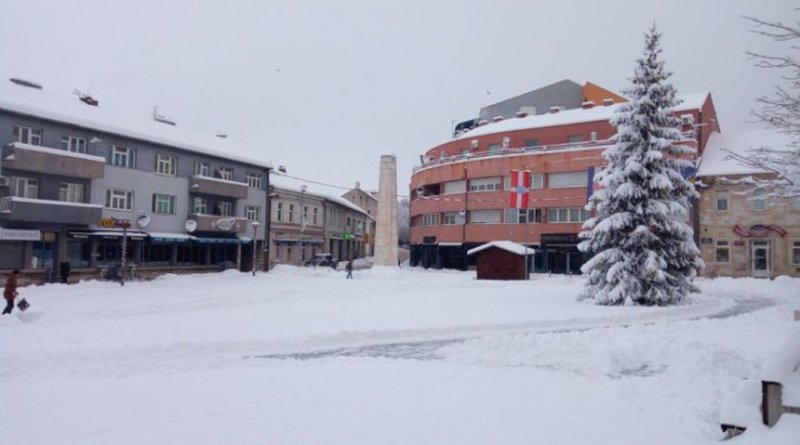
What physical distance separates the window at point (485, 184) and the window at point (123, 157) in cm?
2839

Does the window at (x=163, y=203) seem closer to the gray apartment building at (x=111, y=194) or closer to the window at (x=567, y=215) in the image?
the gray apartment building at (x=111, y=194)

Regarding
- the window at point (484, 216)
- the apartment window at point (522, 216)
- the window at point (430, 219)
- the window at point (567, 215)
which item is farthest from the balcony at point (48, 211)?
the window at point (567, 215)

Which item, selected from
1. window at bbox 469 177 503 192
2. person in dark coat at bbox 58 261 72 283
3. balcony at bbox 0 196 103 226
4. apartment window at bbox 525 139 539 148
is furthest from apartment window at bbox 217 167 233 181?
apartment window at bbox 525 139 539 148

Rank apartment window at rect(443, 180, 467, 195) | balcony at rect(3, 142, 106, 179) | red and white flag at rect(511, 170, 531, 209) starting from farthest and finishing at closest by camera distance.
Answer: apartment window at rect(443, 180, 467, 195) < red and white flag at rect(511, 170, 531, 209) < balcony at rect(3, 142, 106, 179)

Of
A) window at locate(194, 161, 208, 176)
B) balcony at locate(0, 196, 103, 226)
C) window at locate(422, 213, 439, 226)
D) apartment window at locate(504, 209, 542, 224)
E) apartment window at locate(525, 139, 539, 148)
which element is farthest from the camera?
window at locate(422, 213, 439, 226)

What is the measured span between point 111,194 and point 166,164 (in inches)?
188

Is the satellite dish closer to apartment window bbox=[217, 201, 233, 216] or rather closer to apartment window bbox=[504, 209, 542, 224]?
apartment window bbox=[217, 201, 233, 216]

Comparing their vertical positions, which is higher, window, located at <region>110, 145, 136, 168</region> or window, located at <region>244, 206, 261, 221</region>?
window, located at <region>110, 145, 136, 168</region>

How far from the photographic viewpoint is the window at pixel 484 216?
5341cm

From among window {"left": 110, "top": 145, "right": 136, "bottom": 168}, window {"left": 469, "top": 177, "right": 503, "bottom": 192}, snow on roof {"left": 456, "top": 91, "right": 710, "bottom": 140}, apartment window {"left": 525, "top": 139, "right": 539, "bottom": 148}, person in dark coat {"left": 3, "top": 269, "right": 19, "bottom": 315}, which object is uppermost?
snow on roof {"left": 456, "top": 91, "right": 710, "bottom": 140}

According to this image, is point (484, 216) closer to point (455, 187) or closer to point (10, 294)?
point (455, 187)

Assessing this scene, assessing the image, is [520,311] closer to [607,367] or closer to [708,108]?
[607,367]

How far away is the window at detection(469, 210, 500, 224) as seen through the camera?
175ft

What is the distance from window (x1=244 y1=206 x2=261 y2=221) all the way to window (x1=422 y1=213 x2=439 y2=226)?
1739 centimetres
